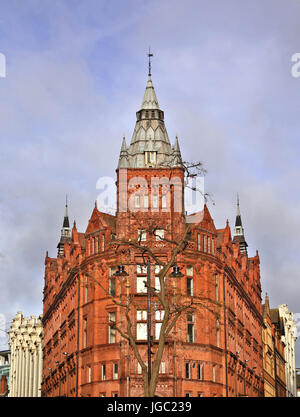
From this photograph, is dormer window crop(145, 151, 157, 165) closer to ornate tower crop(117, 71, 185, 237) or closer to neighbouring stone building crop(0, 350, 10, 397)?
ornate tower crop(117, 71, 185, 237)

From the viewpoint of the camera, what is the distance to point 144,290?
2886 inches

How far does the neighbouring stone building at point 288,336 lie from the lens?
487 ft

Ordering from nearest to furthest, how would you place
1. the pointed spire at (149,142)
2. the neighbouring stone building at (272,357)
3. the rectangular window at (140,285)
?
the rectangular window at (140,285) < the pointed spire at (149,142) < the neighbouring stone building at (272,357)

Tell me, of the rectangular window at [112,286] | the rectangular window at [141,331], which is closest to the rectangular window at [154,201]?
the rectangular window at [112,286]

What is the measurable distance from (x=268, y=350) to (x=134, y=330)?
5385 centimetres

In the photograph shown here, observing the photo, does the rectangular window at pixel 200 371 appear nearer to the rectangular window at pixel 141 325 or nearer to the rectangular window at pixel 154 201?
the rectangular window at pixel 141 325

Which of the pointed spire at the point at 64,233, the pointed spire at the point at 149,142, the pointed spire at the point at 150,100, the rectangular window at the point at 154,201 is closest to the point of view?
the rectangular window at the point at 154,201

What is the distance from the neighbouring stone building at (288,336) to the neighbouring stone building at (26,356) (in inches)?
1722

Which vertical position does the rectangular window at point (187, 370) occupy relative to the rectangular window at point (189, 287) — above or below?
below

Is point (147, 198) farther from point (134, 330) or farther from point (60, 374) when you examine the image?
point (60, 374)

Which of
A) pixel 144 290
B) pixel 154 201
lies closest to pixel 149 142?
pixel 154 201

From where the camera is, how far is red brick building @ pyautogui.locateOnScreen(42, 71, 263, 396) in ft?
234

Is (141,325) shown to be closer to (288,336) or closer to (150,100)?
(150,100)

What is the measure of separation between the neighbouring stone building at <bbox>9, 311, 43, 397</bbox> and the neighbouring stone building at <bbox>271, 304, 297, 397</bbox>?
43747 millimetres
